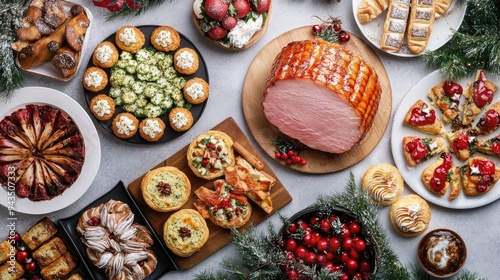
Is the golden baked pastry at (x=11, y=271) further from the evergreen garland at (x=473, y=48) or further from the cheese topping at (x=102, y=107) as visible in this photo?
the evergreen garland at (x=473, y=48)

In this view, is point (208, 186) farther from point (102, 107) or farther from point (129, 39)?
point (129, 39)

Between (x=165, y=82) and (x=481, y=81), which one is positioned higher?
(x=165, y=82)

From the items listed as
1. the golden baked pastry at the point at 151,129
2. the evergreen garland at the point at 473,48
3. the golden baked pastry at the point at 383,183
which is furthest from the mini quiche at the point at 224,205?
the evergreen garland at the point at 473,48

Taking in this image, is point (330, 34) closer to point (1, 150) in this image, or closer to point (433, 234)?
point (433, 234)

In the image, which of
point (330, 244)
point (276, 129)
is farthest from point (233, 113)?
point (330, 244)

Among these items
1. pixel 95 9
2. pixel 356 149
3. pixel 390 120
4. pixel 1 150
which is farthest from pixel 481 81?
pixel 1 150

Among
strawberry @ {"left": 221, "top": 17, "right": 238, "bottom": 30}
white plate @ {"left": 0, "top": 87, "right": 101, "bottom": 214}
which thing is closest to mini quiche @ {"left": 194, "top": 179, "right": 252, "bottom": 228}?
white plate @ {"left": 0, "top": 87, "right": 101, "bottom": 214}
